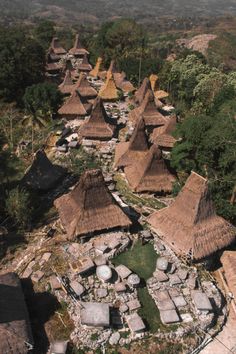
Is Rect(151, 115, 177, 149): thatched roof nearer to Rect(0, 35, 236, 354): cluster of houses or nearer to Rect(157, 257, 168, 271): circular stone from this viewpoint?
Rect(0, 35, 236, 354): cluster of houses

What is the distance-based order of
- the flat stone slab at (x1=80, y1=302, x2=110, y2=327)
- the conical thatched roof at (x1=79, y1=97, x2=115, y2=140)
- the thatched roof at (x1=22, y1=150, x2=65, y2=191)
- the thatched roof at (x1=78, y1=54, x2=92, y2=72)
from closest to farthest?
the flat stone slab at (x1=80, y1=302, x2=110, y2=327)
the thatched roof at (x1=22, y1=150, x2=65, y2=191)
the conical thatched roof at (x1=79, y1=97, x2=115, y2=140)
the thatched roof at (x1=78, y1=54, x2=92, y2=72)

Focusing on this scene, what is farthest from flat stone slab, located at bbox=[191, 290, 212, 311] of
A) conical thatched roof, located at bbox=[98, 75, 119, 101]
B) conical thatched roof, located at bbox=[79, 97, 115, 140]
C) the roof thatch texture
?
conical thatched roof, located at bbox=[98, 75, 119, 101]

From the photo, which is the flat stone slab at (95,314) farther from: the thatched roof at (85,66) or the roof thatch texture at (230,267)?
the thatched roof at (85,66)

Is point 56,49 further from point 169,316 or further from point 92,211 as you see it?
point 169,316

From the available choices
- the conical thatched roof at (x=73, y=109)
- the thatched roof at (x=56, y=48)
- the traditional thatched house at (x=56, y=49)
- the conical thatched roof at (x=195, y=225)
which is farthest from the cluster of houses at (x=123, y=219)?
the thatched roof at (x=56, y=48)

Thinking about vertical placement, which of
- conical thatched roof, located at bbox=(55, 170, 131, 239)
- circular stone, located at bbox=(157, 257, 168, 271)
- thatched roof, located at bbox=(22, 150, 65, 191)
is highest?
conical thatched roof, located at bbox=(55, 170, 131, 239)

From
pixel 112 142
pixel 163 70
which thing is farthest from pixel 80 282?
pixel 163 70
